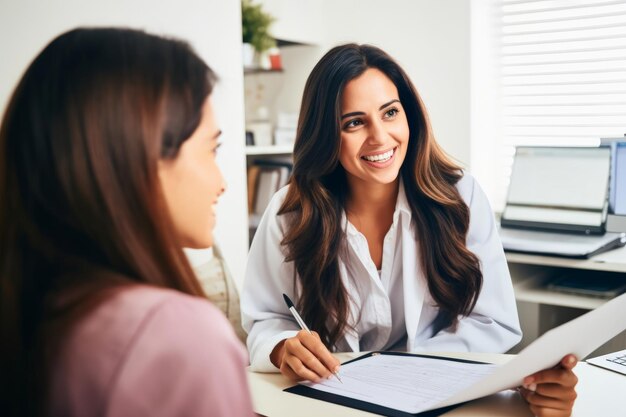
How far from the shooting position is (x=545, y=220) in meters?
2.44

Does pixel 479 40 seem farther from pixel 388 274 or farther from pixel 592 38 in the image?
pixel 388 274

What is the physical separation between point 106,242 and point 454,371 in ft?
2.54

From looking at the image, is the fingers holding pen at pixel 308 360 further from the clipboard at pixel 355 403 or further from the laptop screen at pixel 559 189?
the laptop screen at pixel 559 189

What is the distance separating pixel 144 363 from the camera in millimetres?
551

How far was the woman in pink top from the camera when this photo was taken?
56 cm

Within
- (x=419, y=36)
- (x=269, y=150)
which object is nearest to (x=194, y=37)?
(x=269, y=150)

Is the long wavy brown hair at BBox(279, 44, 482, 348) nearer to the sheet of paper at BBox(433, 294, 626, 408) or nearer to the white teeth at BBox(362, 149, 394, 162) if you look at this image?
the white teeth at BBox(362, 149, 394, 162)

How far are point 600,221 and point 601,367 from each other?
3.94ft

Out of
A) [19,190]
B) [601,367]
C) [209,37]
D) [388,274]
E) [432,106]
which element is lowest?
[601,367]

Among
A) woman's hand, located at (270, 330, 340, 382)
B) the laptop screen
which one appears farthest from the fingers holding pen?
the laptop screen

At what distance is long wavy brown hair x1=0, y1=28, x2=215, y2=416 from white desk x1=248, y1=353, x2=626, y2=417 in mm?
507

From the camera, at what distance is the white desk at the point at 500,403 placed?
3.45ft

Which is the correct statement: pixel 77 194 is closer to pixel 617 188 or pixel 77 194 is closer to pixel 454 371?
pixel 454 371

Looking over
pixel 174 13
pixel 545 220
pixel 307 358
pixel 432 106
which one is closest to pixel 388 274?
pixel 307 358
